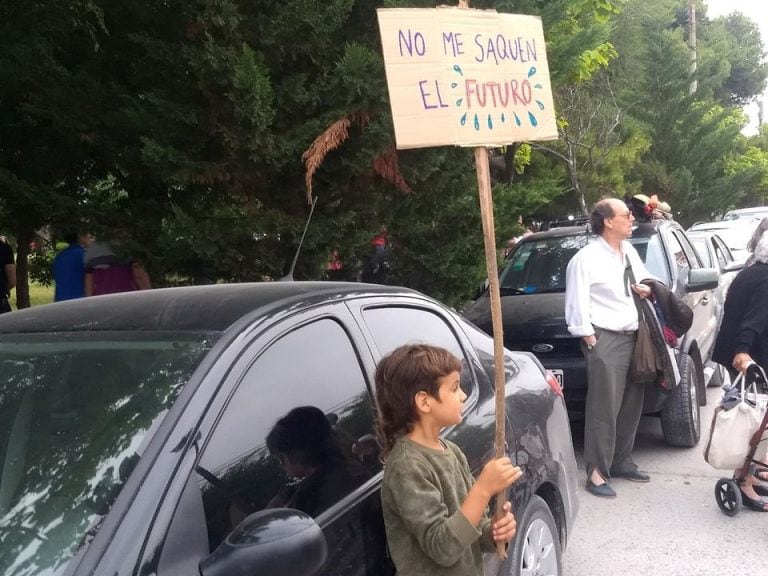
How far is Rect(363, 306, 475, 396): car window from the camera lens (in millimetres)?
2801

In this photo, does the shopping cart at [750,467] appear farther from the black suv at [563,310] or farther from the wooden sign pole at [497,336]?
the wooden sign pole at [497,336]

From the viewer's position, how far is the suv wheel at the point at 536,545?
9.87ft

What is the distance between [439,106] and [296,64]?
116 inches

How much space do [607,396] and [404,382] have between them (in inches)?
124

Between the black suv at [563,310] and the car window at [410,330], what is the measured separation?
2755 mm

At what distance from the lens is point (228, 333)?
217 cm

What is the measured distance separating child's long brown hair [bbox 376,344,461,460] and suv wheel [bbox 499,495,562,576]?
0.92 meters

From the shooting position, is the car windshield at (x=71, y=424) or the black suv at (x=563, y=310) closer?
the car windshield at (x=71, y=424)

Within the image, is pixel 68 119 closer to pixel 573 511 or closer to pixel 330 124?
pixel 330 124

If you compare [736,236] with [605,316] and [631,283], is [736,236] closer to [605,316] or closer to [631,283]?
[631,283]

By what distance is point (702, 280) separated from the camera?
249 inches

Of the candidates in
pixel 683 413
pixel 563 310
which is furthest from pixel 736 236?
pixel 563 310

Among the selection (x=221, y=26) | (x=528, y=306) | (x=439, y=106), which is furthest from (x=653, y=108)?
(x=439, y=106)

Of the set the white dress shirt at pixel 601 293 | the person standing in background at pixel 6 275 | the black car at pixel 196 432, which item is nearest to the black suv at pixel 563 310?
the white dress shirt at pixel 601 293
